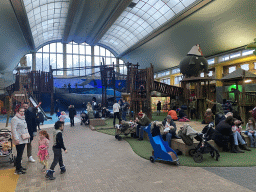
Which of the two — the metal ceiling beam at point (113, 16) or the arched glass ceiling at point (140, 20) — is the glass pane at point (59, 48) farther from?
the arched glass ceiling at point (140, 20)

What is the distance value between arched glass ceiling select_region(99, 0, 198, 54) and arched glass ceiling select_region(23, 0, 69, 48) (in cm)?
932

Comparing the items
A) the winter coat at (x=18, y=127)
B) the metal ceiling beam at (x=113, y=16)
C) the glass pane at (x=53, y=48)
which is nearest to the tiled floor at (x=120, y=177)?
the winter coat at (x=18, y=127)

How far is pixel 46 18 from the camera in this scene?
3203cm

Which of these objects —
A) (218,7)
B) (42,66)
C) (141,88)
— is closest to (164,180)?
(141,88)

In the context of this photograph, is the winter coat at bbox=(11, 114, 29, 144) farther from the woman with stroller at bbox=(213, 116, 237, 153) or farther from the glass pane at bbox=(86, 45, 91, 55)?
the glass pane at bbox=(86, 45, 91, 55)

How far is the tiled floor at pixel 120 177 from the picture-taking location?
439 cm

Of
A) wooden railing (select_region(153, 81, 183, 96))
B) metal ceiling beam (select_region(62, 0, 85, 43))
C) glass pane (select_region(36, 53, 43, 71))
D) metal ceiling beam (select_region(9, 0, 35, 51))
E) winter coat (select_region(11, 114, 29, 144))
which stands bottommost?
winter coat (select_region(11, 114, 29, 144))

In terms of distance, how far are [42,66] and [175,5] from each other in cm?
2957

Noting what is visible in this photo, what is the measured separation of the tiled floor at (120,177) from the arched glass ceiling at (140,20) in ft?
64.5

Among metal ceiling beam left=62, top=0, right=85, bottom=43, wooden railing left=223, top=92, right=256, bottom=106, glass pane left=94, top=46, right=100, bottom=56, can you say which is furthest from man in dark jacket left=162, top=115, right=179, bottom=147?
glass pane left=94, top=46, right=100, bottom=56

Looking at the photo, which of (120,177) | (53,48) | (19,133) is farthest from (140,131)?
(53,48)

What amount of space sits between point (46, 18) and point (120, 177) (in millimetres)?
33617

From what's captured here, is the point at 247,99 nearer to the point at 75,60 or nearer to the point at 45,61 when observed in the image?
the point at 75,60

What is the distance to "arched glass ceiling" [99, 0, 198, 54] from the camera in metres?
24.1
